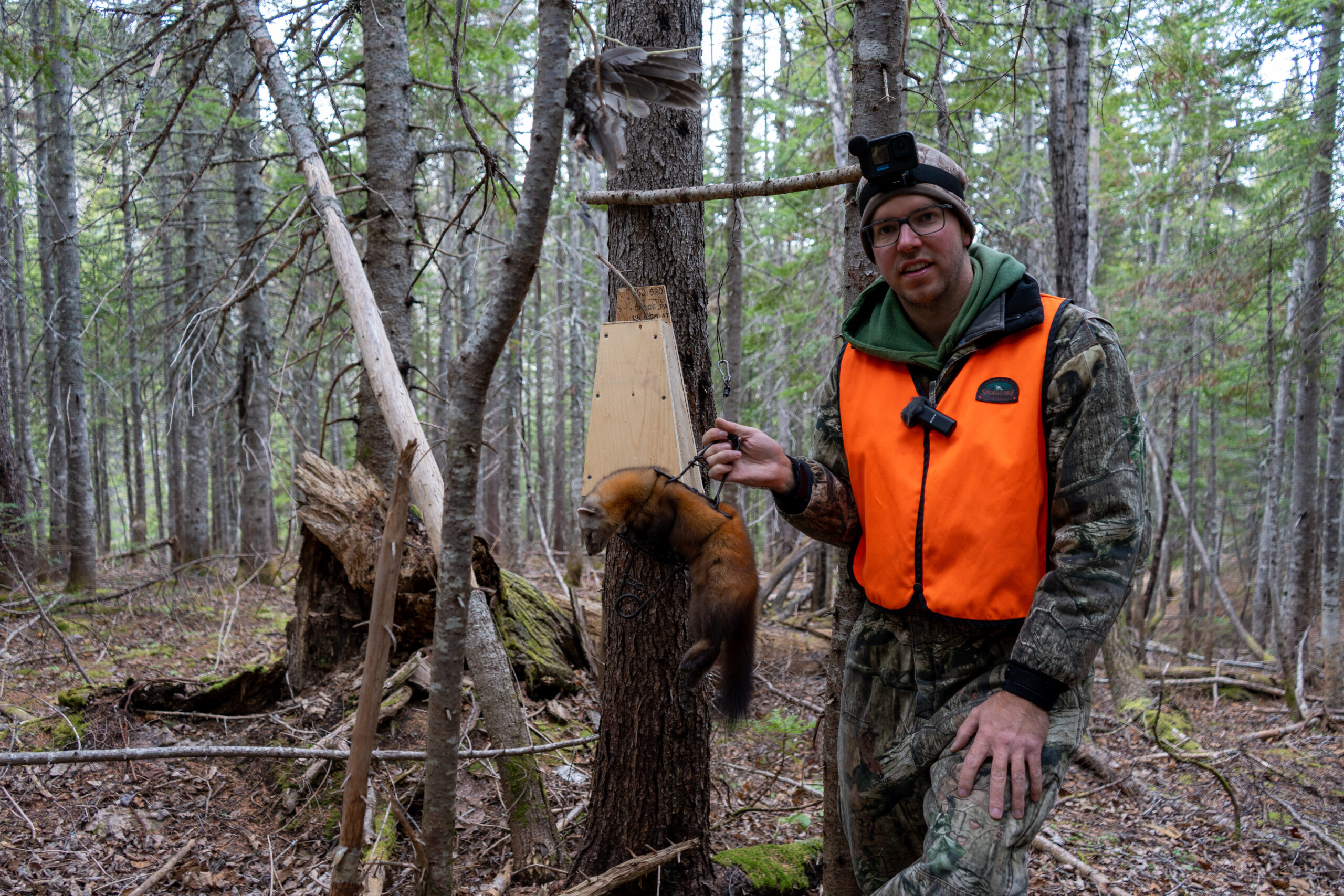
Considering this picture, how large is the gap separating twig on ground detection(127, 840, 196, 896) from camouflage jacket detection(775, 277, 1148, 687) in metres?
3.85

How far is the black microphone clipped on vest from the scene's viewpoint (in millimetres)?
2252

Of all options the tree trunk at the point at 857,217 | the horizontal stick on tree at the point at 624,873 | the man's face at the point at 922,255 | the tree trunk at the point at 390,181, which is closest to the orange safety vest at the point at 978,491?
the man's face at the point at 922,255

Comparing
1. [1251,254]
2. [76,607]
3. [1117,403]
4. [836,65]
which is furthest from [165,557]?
[1251,254]

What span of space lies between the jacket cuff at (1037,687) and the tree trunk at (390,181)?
423 centimetres

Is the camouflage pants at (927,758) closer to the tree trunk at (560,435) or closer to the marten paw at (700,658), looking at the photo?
the marten paw at (700,658)

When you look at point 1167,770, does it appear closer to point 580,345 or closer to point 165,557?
point 580,345

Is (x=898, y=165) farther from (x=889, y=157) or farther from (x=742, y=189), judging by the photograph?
(x=742, y=189)

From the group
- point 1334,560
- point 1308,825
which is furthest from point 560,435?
point 1308,825

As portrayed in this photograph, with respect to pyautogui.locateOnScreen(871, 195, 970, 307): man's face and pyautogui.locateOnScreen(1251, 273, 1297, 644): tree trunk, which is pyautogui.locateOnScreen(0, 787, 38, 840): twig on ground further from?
pyautogui.locateOnScreen(1251, 273, 1297, 644): tree trunk

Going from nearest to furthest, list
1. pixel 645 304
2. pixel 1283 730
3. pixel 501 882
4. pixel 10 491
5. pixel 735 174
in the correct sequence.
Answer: pixel 645 304
pixel 501 882
pixel 1283 730
pixel 10 491
pixel 735 174

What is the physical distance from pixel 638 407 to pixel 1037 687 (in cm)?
138

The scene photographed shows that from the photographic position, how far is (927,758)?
7.63 ft

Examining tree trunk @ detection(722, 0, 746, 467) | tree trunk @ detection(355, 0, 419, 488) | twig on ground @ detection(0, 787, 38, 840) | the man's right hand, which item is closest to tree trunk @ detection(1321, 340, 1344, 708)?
tree trunk @ detection(722, 0, 746, 467)

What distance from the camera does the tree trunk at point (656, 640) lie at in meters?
3.25
